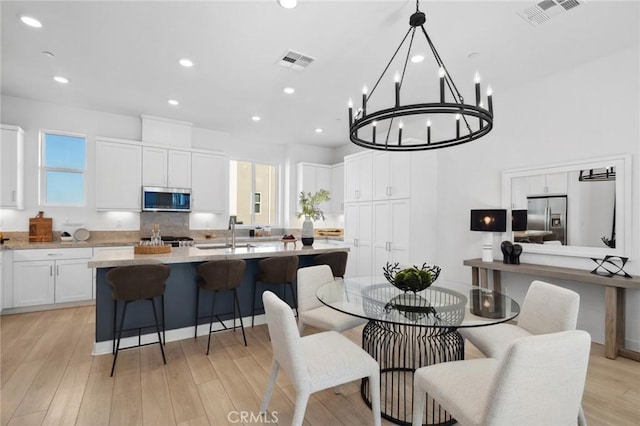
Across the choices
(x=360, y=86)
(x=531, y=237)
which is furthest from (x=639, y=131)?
(x=360, y=86)

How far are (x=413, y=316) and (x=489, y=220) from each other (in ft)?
8.18

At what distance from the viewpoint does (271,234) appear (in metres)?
6.67

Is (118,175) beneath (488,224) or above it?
above

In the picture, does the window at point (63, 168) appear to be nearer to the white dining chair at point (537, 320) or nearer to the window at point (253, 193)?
the window at point (253, 193)

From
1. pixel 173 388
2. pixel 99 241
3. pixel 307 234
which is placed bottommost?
pixel 173 388

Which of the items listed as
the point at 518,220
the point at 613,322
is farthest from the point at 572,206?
the point at 613,322

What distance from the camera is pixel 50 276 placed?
4.24m

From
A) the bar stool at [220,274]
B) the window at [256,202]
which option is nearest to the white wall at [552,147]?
the bar stool at [220,274]

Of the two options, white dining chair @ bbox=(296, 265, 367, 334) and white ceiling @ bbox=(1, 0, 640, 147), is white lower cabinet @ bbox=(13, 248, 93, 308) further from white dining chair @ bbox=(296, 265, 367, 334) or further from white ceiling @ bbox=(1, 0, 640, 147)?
white dining chair @ bbox=(296, 265, 367, 334)

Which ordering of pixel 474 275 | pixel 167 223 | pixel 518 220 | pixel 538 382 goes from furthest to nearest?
pixel 167 223
pixel 474 275
pixel 518 220
pixel 538 382

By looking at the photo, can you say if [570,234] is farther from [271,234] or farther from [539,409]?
[271,234]

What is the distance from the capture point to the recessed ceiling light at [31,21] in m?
2.64

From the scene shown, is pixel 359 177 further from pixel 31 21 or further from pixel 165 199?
pixel 31 21

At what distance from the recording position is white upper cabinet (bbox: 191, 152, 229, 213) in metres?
5.55
